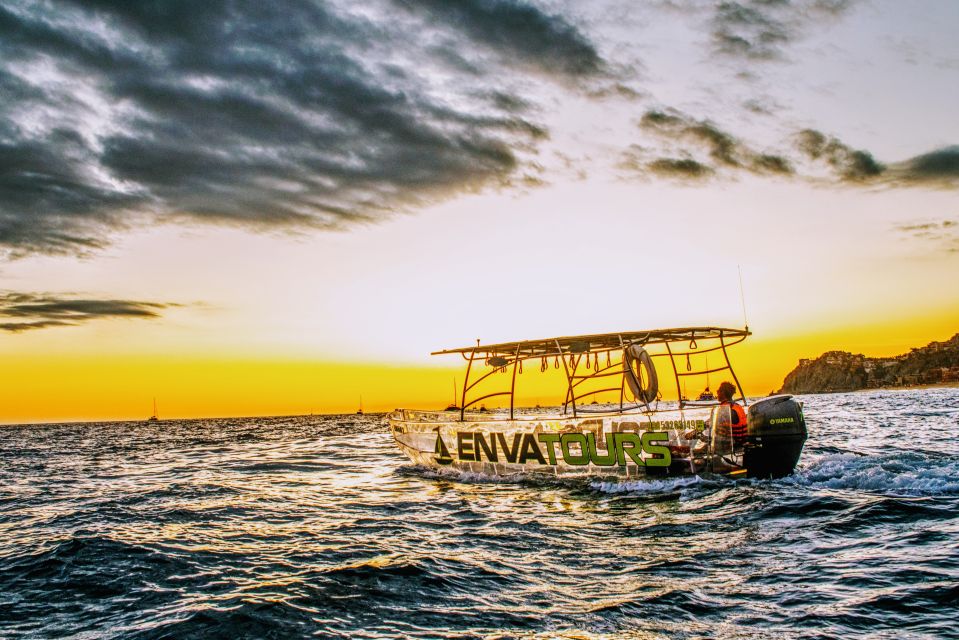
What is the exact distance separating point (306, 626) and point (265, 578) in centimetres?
236

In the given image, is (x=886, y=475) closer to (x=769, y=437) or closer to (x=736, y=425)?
(x=769, y=437)

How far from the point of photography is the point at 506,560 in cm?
963

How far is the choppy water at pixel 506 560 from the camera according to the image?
22.2ft

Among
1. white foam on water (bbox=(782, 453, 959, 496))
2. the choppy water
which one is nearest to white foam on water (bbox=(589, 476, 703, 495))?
the choppy water

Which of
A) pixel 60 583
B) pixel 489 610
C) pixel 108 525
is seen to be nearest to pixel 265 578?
pixel 60 583

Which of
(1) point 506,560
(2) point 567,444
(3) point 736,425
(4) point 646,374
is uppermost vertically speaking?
(4) point 646,374

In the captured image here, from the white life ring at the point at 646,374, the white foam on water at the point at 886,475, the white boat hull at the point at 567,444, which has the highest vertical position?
the white life ring at the point at 646,374

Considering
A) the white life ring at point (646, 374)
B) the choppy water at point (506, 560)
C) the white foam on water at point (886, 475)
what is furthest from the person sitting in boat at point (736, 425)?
the white life ring at point (646, 374)

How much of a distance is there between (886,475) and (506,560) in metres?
10.2

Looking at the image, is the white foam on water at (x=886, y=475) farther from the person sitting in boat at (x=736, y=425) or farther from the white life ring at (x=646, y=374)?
the white life ring at (x=646, y=374)

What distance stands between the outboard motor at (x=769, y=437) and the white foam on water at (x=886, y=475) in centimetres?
64

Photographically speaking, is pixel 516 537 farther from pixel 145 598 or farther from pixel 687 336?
pixel 687 336

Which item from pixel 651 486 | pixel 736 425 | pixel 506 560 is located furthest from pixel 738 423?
pixel 506 560

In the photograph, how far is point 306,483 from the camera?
20234mm
